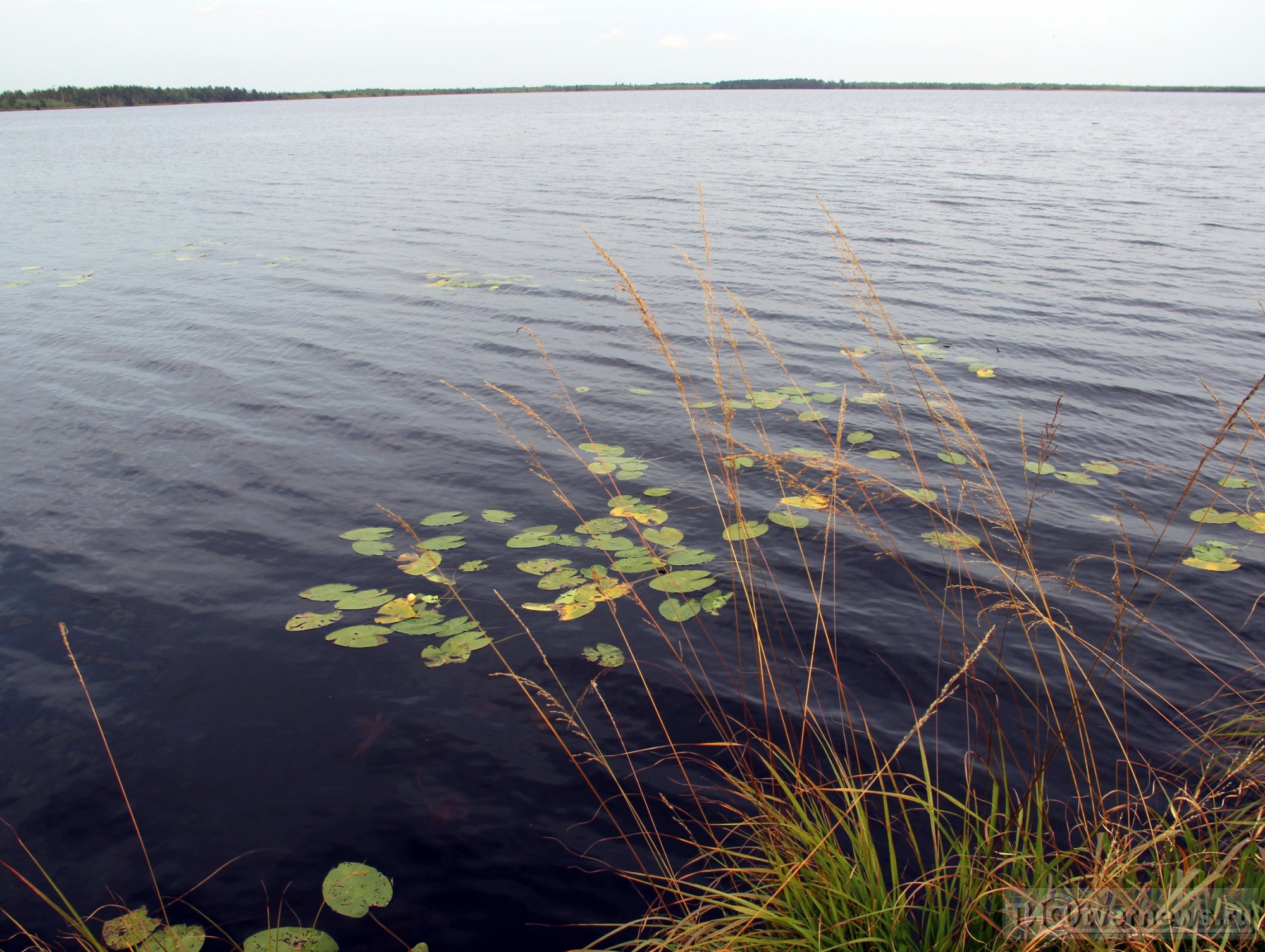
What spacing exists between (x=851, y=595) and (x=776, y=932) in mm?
3179

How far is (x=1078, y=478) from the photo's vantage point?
6703 mm

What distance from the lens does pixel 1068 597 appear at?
5.13m

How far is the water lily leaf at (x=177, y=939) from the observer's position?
9.78ft

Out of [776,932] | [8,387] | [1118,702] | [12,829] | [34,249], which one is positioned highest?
[34,249]

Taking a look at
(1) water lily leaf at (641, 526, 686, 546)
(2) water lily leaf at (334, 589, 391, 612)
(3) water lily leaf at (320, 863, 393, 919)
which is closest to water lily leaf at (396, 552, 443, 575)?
(2) water lily leaf at (334, 589, 391, 612)

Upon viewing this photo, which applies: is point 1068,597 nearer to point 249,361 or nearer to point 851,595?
point 851,595

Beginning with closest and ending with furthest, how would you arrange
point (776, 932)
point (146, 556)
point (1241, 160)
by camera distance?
point (776, 932) → point (146, 556) → point (1241, 160)

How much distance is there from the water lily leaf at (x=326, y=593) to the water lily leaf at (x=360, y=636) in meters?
0.36

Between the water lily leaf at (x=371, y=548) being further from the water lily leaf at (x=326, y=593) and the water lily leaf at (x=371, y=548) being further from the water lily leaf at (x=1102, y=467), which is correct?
the water lily leaf at (x=1102, y=467)

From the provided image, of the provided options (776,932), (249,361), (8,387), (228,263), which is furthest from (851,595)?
(228,263)

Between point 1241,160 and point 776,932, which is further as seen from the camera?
point 1241,160

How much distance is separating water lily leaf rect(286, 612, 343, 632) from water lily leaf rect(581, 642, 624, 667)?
1.69 meters

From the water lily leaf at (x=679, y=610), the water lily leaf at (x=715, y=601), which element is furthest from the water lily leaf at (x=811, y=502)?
the water lily leaf at (x=679, y=610)

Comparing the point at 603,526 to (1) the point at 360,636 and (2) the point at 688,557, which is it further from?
(1) the point at 360,636
